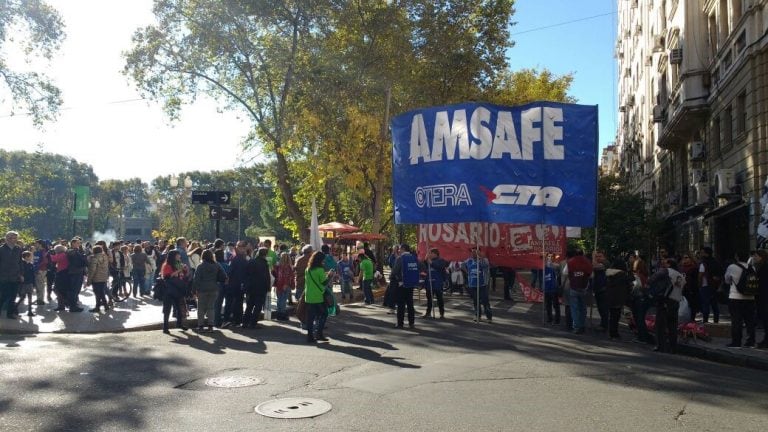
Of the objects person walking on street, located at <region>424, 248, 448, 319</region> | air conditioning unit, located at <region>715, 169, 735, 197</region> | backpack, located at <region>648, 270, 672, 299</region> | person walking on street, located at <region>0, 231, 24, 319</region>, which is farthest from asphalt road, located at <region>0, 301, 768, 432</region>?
air conditioning unit, located at <region>715, 169, 735, 197</region>

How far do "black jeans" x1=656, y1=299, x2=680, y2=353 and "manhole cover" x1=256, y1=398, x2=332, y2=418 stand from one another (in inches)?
267

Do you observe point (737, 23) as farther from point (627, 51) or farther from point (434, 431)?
point (627, 51)

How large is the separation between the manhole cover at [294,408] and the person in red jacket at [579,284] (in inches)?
286

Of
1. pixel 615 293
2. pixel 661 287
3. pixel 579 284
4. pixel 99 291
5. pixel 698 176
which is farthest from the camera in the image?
pixel 698 176

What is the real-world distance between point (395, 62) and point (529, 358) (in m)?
18.9

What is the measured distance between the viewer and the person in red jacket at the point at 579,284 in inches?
490

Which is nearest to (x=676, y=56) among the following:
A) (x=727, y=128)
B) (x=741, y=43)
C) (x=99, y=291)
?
(x=727, y=128)

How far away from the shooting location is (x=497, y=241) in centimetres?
1504

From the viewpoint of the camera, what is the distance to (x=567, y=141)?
513 inches

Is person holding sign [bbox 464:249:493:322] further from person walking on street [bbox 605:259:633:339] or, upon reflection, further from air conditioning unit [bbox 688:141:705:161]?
air conditioning unit [bbox 688:141:705:161]

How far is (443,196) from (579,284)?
3.31 m

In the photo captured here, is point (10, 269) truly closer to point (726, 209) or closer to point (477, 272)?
point (477, 272)

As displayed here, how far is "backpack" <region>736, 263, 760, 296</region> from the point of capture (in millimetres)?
10836

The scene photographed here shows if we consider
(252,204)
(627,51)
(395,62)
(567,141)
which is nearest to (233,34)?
(395,62)
